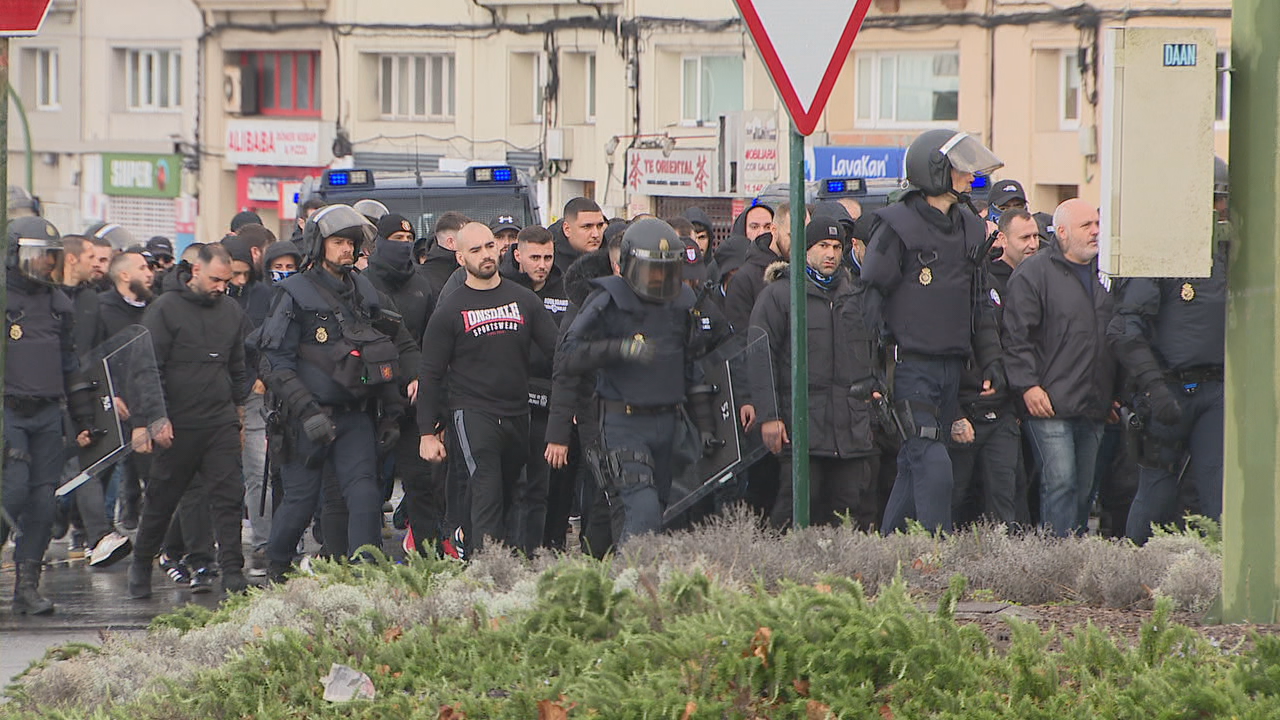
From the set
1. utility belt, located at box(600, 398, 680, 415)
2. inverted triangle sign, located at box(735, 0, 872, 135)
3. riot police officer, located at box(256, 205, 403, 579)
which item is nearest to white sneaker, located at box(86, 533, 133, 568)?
riot police officer, located at box(256, 205, 403, 579)

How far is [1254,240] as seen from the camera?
5129 millimetres

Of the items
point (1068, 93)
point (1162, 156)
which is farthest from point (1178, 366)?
point (1068, 93)

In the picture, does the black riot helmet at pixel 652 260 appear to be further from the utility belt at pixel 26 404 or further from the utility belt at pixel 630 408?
the utility belt at pixel 26 404

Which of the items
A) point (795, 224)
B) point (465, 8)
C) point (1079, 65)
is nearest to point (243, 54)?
point (465, 8)

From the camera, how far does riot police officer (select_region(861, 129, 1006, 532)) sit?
8.59 m

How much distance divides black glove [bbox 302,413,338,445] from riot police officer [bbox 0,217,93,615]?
4.47 ft

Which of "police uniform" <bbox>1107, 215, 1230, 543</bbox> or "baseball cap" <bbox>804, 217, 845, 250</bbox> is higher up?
"baseball cap" <bbox>804, 217, 845, 250</bbox>

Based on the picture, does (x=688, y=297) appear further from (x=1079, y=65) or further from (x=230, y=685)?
(x=1079, y=65)

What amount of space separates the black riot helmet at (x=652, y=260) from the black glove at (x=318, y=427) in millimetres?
1615

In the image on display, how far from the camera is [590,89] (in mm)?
34344

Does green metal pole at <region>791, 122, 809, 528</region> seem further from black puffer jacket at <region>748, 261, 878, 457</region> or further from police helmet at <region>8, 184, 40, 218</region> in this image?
police helmet at <region>8, 184, 40, 218</region>

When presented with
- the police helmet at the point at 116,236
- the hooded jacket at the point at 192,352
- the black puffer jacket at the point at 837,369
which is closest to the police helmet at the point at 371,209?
the police helmet at the point at 116,236

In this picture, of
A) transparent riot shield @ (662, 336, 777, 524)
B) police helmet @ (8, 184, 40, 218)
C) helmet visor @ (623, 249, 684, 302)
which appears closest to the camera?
helmet visor @ (623, 249, 684, 302)

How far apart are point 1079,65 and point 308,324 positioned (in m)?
19.7
